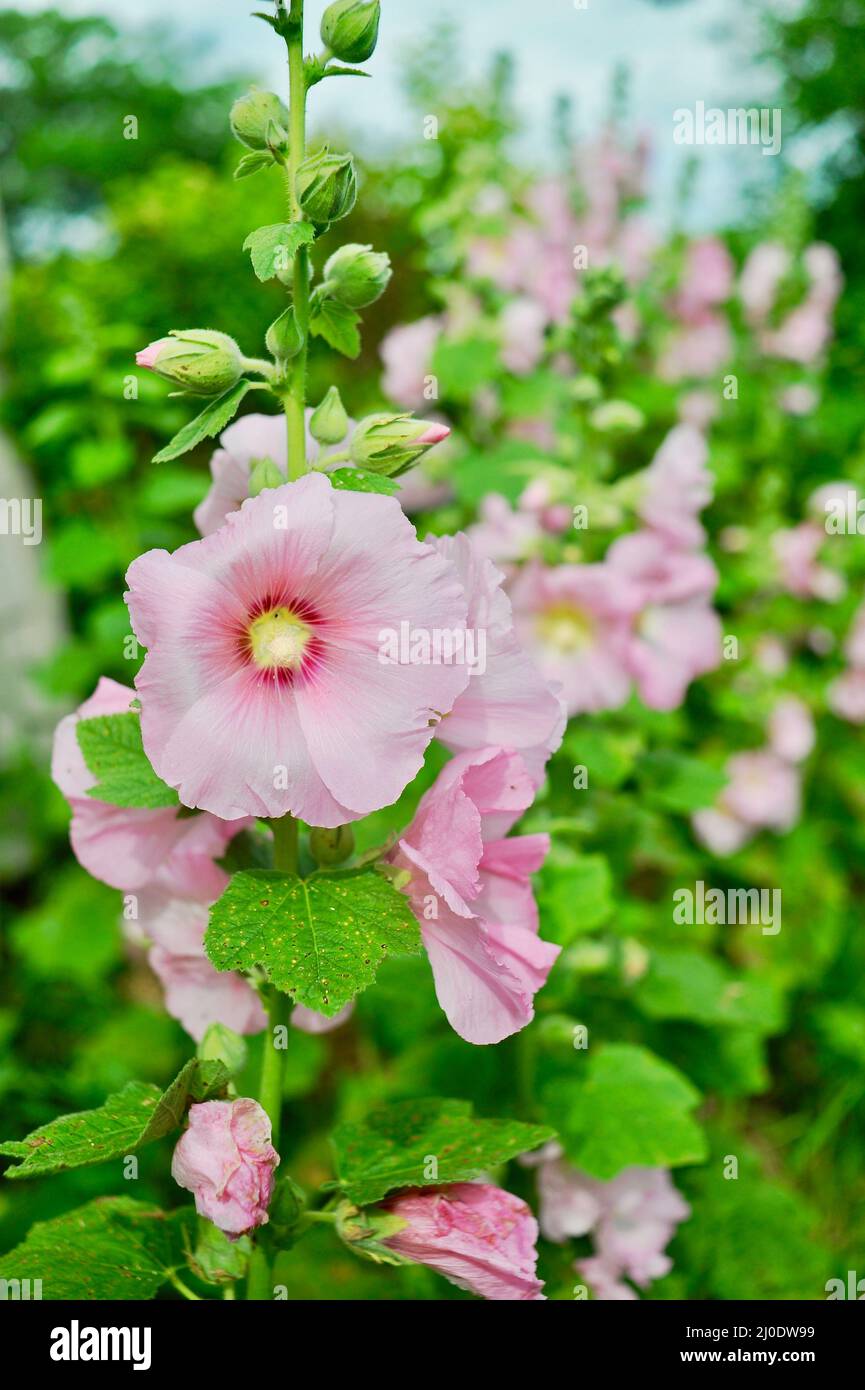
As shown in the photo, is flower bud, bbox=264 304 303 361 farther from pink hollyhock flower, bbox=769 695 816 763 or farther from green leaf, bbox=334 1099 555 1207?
Result: pink hollyhock flower, bbox=769 695 816 763

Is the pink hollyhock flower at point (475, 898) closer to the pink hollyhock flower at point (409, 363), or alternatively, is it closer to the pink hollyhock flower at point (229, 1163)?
the pink hollyhock flower at point (229, 1163)

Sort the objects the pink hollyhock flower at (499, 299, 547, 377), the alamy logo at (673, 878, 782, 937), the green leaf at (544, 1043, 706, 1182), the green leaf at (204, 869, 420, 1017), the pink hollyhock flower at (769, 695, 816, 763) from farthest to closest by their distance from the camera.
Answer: the pink hollyhock flower at (769, 695, 816, 763), the alamy logo at (673, 878, 782, 937), the pink hollyhock flower at (499, 299, 547, 377), the green leaf at (544, 1043, 706, 1182), the green leaf at (204, 869, 420, 1017)

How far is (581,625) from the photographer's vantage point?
6.08 feet

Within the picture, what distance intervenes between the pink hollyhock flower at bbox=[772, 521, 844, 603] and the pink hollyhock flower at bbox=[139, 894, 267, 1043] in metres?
2.11

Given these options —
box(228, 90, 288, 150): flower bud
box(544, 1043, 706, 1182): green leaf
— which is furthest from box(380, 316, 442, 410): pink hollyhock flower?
box(228, 90, 288, 150): flower bud

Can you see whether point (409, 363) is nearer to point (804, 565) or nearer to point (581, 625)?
point (581, 625)

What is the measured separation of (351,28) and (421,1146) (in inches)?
34.0

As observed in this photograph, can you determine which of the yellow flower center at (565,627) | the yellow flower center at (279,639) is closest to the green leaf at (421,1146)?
the yellow flower center at (279,639)

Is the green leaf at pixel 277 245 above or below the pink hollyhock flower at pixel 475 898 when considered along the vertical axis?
A: above

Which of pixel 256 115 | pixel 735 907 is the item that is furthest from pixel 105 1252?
pixel 735 907

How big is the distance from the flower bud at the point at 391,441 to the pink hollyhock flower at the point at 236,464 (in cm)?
7

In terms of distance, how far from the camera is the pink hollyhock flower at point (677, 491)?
1.81 m

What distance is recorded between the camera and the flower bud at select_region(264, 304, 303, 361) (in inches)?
35.7
